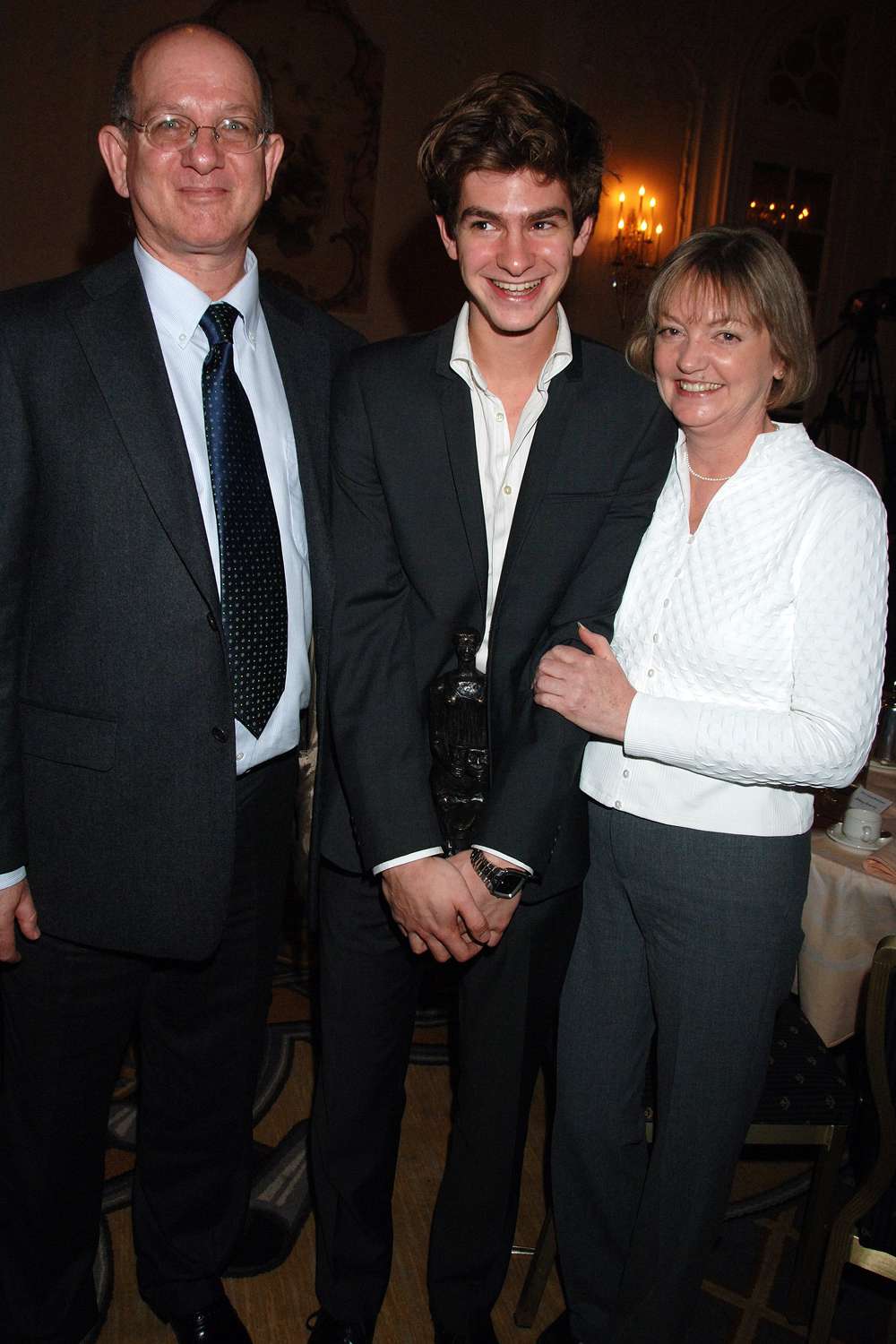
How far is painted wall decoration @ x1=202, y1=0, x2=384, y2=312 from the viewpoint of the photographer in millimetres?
5523

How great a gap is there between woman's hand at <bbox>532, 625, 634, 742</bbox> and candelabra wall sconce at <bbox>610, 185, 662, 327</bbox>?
5.47 m

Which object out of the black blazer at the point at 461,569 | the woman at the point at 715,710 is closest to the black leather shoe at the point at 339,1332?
the woman at the point at 715,710

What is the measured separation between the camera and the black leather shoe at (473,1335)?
1.85m

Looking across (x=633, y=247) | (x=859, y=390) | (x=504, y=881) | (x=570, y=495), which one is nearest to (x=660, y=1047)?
(x=504, y=881)

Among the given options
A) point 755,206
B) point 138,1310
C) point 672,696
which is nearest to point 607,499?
point 672,696

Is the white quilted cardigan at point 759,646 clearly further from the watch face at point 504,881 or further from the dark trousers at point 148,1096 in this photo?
the dark trousers at point 148,1096

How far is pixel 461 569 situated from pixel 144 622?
478 millimetres

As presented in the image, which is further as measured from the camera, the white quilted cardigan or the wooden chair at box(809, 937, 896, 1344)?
the wooden chair at box(809, 937, 896, 1344)

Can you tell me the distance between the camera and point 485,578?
1.66 meters

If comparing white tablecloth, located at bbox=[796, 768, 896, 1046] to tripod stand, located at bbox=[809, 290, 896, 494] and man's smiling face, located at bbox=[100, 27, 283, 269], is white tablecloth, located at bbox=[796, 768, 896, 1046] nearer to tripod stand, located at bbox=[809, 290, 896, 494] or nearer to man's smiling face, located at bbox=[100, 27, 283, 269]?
man's smiling face, located at bbox=[100, 27, 283, 269]

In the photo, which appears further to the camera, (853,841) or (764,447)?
(853,841)

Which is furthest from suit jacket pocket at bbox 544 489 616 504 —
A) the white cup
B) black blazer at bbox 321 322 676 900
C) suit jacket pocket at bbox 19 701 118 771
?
the white cup

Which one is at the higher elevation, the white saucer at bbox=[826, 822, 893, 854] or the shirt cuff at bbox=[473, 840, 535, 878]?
the shirt cuff at bbox=[473, 840, 535, 878]

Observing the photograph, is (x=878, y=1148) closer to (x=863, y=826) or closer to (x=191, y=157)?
(x=863, y=826)
